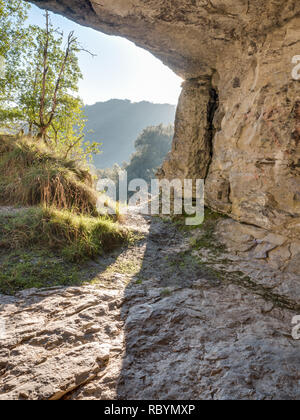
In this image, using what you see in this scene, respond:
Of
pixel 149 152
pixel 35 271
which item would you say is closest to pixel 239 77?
pixel 35 271

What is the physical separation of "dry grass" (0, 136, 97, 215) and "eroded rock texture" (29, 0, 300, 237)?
8.42 feet

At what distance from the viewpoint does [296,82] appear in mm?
3012

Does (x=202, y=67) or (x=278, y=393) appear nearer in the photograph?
(x=278, y=393)

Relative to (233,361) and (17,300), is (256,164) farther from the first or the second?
(17,300)

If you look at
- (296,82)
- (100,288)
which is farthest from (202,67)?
(100,288)

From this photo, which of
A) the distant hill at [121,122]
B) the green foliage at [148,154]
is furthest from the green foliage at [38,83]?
the distant hill at [121,122]

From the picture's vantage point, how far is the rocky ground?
1425 mm

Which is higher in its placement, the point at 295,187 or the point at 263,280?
the point at 295,187

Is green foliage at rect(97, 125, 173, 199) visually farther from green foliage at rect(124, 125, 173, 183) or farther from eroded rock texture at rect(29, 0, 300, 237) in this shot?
eroded rock texture at rect(29, 0, 300, 237)

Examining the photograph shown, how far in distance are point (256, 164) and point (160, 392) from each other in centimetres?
323

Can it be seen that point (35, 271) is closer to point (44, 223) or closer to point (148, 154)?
point (44, 223)

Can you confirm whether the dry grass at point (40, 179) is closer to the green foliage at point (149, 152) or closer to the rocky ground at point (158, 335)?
the rocky ground at point (158, 335)

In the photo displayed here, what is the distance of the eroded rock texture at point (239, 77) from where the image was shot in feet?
10.2

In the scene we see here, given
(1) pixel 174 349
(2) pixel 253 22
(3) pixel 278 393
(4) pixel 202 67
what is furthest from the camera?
(4) pixel 202 67
